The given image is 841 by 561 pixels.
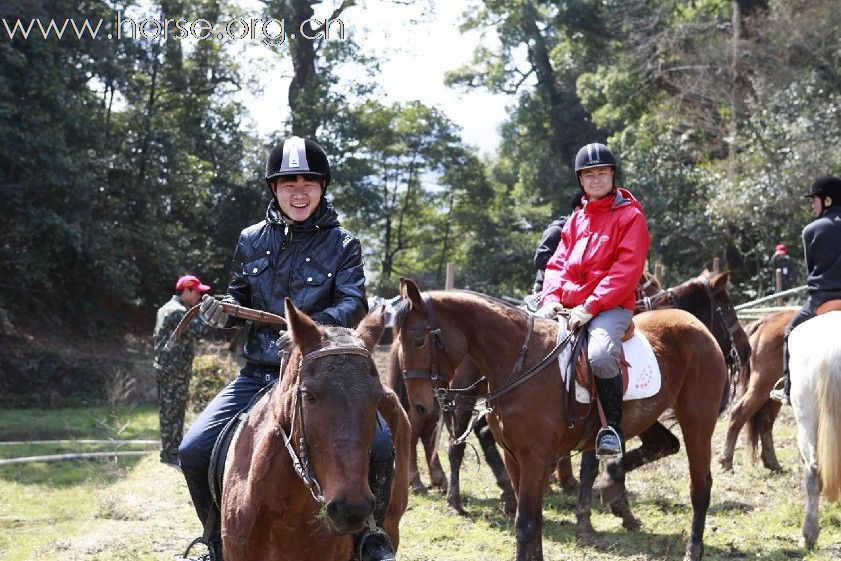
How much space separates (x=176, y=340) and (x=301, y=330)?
8761 mm

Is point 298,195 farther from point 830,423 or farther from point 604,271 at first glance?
point 830,423

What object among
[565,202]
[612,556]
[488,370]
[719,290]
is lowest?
[612,556]

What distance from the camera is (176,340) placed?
466 inches

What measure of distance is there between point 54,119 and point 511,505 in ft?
51.8

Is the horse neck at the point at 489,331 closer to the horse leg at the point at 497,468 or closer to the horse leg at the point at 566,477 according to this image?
the horse leg at the point at 497,468

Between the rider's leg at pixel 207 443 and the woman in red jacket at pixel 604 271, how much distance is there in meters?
2.97

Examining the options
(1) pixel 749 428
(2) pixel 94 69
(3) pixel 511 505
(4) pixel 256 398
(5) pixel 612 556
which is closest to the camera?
(4) pixel 256 398

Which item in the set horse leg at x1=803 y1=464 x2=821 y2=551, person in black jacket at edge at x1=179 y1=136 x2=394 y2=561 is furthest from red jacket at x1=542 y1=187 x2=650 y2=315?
person in black jacket at edge at x1=179 y1=136 x2=394 y2=561

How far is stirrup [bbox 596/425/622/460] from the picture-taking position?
261 inches

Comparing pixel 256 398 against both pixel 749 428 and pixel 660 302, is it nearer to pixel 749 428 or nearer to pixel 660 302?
pixel 660 302

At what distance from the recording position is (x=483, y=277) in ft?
104

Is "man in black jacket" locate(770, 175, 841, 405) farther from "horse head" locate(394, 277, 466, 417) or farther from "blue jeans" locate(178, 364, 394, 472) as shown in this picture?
"blue jeans" locate(178, 364, 394, 472)

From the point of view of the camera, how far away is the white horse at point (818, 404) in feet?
24.6

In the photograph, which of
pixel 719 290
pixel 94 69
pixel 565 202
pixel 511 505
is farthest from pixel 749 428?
pixel 565 202
